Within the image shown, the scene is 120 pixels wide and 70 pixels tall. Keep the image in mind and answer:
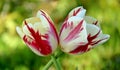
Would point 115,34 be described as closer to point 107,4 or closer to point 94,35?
point 107,4

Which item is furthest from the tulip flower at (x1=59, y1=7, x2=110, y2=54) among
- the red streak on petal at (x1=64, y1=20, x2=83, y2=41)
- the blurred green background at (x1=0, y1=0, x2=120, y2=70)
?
the blurred green background at (x1=0, y1=0, x2=120, y2=70)

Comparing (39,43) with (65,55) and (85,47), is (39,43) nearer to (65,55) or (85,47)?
(85,47)

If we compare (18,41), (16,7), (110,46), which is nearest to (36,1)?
(16,7)

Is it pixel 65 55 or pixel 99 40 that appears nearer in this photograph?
pixel 99 40

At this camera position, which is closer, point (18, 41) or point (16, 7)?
point (18, 41)

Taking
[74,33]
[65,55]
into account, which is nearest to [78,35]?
[74,33]

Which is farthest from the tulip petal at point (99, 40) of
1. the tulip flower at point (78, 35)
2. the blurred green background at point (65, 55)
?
the blurred green background at point (65, 55)
